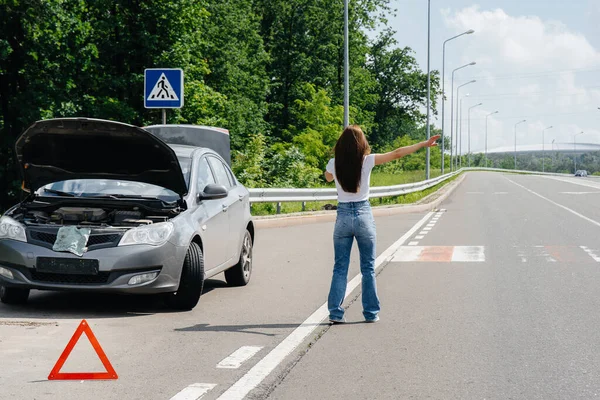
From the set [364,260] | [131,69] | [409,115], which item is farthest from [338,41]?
[364,260]

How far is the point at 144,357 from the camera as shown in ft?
20.7

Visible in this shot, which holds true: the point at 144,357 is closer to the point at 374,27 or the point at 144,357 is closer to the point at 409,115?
the point at 374,27

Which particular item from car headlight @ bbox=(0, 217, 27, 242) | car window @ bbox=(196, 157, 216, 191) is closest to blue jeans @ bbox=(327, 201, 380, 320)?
car window @ bbox=(196, 157, 216, 191)

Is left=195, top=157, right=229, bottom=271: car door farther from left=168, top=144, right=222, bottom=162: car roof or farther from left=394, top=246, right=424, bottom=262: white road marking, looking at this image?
left=394, top=246, right=424, bottom=262: white road marking

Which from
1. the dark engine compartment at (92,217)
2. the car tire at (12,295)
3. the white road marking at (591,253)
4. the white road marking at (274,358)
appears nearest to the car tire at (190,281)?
the dark engine compartment at (92,217)

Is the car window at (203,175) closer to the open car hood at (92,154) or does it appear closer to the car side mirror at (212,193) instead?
the car side mirror at (212,193)

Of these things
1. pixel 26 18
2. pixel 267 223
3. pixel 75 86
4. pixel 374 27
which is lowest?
pixel 267 223

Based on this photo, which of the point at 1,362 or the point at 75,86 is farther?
the point at 75,86

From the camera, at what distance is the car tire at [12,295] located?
855 cm

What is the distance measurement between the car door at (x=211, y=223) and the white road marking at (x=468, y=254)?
482cm

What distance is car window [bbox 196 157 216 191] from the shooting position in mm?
9250

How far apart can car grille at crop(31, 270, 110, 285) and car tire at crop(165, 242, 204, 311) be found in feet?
2.46

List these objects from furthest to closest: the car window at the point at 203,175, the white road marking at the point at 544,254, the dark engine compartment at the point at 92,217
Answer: the white road marking at the point at 544,254
the car window at the point at 203,175
the dark engine compartment at the point at 92,217

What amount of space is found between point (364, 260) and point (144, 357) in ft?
7.87
